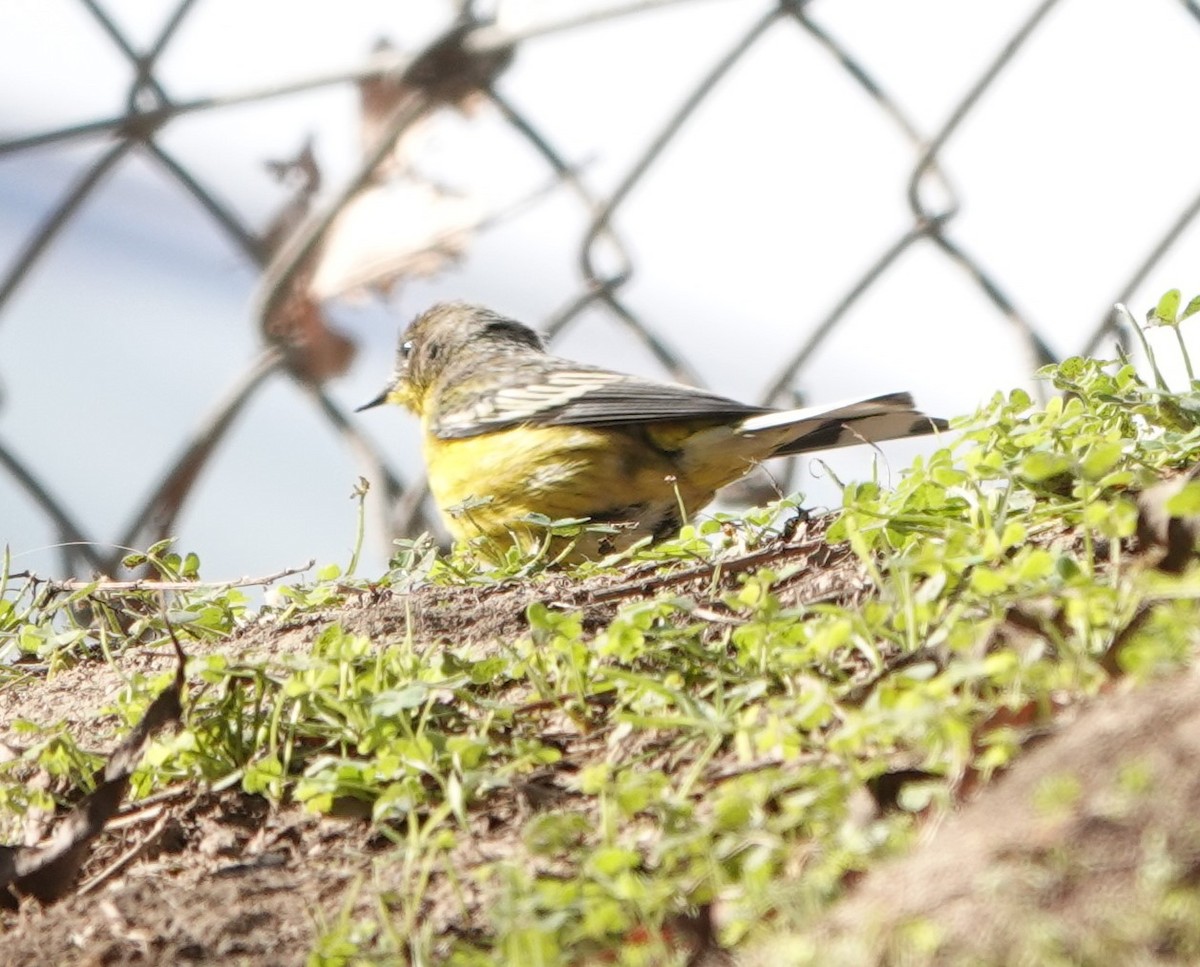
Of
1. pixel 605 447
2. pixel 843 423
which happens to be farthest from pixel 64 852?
pixel 605 447

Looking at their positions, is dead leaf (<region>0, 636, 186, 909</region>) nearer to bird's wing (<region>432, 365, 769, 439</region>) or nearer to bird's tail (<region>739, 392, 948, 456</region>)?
bird's tail (<region>739, 392, 948, 456</region>)

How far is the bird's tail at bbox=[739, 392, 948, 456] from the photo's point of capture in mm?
5418

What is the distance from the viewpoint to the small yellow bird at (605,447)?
5965mm

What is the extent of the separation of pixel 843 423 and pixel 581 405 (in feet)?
4.50

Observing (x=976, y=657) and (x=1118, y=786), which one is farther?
(x=976, y=657)

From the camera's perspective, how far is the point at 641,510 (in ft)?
21.2

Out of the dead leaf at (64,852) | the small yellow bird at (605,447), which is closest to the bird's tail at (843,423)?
the small yellow bird at (605,447)

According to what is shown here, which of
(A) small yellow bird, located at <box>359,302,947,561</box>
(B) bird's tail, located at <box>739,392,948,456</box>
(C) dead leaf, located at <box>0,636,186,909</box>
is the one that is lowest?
(C) dead leaf, located at <box>0,636,186,909</box>

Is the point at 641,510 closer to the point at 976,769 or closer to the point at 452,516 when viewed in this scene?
the point at 452,516

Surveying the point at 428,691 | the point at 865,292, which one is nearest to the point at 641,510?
the point at 865,292

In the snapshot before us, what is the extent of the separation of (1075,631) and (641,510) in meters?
4.12

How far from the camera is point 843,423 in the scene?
5.72m

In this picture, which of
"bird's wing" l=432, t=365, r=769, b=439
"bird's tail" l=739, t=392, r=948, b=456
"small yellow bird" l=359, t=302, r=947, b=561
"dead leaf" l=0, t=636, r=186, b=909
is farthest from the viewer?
"bird's wing" l=432, t=365, r=769, b=439

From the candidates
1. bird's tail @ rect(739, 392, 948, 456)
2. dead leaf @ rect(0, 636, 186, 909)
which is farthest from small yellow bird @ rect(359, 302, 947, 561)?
dead leaf @ rect(0, 636, 186, 909)
